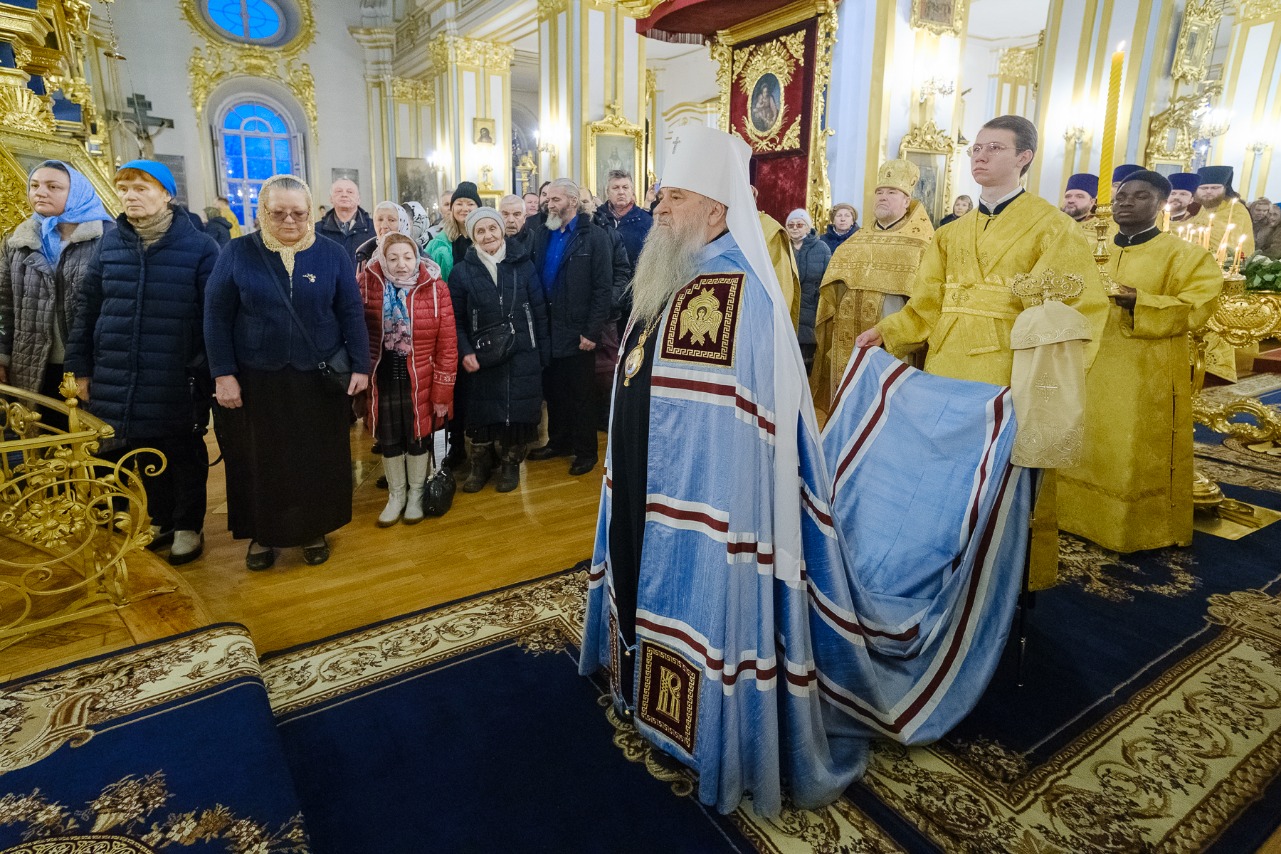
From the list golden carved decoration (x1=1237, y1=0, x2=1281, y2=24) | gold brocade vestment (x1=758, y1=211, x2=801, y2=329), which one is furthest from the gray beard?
golden carved decoration (x1=1237, y1=0, x2=1281, y2=24)

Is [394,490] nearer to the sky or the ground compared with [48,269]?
nearer to the ground

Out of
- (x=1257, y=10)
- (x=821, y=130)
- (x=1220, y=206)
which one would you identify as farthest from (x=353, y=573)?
(x=1257, y=10)

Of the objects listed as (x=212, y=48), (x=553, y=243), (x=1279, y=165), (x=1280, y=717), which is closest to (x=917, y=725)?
(x=1280, y=717)

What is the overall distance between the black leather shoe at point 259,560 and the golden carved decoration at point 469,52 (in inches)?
519

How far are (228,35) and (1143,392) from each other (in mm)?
18699

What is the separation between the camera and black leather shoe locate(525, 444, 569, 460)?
→ 547cm

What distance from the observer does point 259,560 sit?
11.5 ft

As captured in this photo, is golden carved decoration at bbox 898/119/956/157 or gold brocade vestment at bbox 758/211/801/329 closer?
gold brocade vestment at bbox 758/211/801/329

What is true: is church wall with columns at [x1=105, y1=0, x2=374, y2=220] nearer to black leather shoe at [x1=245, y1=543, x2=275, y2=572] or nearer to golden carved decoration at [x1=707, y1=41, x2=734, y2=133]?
golden carved decoration at [x1=707, y1=41, x2=734, y2=133]

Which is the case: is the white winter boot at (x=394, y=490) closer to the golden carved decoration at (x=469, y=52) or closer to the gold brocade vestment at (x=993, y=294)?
the gold brocade vestment at (x=993, y=294)

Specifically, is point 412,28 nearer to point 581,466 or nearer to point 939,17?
point 939,17

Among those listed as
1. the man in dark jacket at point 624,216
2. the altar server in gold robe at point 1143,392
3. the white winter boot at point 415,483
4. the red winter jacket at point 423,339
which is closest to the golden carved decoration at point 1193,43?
the altar server in gold robe at point 1143,392

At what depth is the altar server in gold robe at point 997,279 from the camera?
266cm

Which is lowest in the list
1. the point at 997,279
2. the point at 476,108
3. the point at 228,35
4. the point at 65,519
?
the point at 65,519
